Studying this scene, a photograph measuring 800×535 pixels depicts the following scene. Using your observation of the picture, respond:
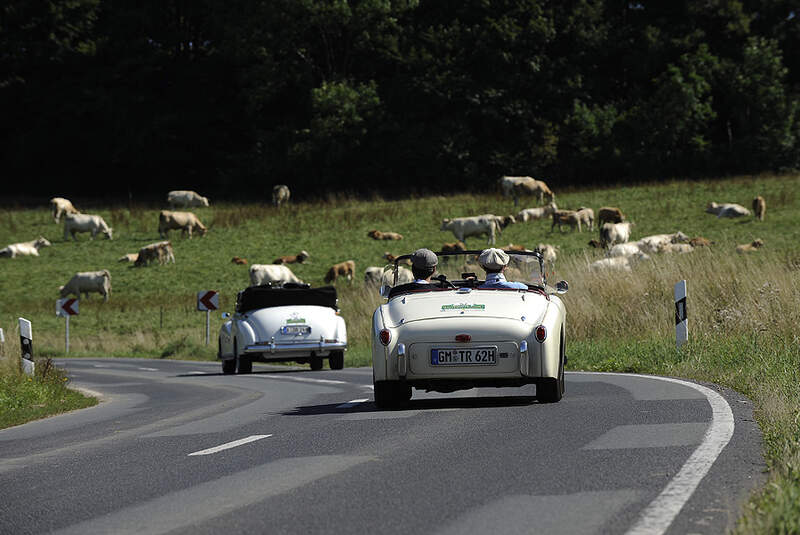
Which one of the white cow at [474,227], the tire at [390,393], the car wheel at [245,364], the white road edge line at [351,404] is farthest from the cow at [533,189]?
the tire at [390,393]

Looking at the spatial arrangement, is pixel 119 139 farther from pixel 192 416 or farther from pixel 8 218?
pixel 192 416

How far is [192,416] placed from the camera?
→ 14.2 m

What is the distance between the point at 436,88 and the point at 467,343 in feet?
217

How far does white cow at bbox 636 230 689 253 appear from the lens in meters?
41.5

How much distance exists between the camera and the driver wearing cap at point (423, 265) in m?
13.2

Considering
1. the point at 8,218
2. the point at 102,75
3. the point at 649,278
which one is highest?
the point at 102,75

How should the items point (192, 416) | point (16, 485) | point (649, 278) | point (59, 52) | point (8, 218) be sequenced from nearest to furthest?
point (16, 485) < point (192, 416) < point (649, 278) < point (8, 218) < point (59, 52)

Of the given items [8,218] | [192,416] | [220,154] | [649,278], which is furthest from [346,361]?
[220,154]

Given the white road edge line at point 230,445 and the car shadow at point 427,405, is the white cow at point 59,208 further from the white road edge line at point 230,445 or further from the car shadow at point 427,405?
the white road edge line at point 230,445

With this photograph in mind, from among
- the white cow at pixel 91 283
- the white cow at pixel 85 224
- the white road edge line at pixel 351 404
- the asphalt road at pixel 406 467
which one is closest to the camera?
the asphalt road at pixel 406 467

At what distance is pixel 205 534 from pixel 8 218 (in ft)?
222

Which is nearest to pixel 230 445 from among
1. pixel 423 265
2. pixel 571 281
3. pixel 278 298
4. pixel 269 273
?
pixel 423 265

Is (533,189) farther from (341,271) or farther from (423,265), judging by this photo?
(423,265)

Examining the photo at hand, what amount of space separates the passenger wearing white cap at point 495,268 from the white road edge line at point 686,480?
2663 mm
